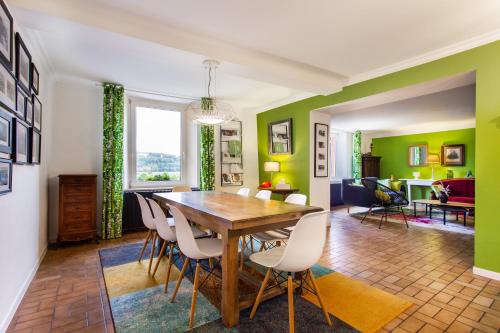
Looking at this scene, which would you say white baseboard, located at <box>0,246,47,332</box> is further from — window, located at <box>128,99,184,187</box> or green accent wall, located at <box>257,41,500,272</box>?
green accent wall, located at <box>257,41,500,272</box>

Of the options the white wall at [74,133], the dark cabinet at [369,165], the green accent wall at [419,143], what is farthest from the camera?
the dark cabinet at [369,165]

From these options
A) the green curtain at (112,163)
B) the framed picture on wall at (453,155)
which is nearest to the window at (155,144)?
the green curtain at (112,163)

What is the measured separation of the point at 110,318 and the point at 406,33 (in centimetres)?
382

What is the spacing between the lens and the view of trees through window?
4.85m

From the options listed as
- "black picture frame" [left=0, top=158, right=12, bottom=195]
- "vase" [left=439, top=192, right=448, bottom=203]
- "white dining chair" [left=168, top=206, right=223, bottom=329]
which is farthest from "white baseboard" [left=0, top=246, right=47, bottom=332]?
"vase" [left=439, top=192, right=448, bottom=203]

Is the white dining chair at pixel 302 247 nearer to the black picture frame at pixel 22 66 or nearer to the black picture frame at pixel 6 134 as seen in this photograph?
the black picture frame at pixel 6 134

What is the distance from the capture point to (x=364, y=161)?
8.39 meters

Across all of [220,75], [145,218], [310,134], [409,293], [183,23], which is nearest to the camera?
[409,293]

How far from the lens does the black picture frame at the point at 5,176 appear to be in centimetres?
173

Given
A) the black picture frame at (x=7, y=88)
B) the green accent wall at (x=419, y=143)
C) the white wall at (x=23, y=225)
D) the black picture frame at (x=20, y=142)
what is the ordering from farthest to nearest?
the green accent wall at (x=419, y=143), the black picture frame at (x=20, y=142), the white wall at (x=23, y=225), the black picture frame at (x=7, y=88)

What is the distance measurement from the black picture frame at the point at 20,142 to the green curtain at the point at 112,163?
1.73m

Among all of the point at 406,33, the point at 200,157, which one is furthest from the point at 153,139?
the point at 406,33

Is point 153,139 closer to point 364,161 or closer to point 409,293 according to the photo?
point 409,293

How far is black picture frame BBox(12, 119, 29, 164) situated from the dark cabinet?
8436mm
